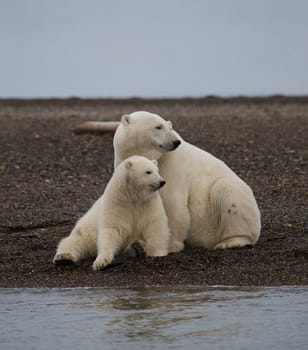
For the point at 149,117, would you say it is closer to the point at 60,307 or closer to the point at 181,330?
the point at 60,307

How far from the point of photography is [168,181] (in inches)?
346

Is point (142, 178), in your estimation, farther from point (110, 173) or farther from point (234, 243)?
point (110, 173)

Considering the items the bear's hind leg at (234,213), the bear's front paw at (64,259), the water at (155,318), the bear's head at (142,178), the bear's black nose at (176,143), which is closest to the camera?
the water at (155,318)

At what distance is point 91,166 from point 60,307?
24.5 feet

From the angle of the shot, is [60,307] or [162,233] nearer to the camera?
[60,307]

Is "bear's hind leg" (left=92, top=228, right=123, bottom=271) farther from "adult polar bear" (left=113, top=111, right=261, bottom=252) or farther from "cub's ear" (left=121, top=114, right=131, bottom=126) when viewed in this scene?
"cub's ear" (left=121, top=114, right=131, bottom=126)

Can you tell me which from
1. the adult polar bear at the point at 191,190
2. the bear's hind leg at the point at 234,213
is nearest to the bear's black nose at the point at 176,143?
the adult polar bear at the point at 191,190

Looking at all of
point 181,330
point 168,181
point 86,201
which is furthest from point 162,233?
point 86,201

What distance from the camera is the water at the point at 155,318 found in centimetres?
636

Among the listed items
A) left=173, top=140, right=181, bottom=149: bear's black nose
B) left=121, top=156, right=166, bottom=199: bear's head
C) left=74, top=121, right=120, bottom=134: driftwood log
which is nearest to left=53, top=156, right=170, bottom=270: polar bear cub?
left=121, top=156, right=166, bottom=199: bear's head

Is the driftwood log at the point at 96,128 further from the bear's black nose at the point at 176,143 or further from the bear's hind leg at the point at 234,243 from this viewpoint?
the bear's black nose at the point at 176,143

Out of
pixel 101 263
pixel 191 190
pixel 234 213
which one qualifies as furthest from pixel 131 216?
→ pixel 234 213

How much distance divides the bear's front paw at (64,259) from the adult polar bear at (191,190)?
827mm

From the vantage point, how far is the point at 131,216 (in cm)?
837
